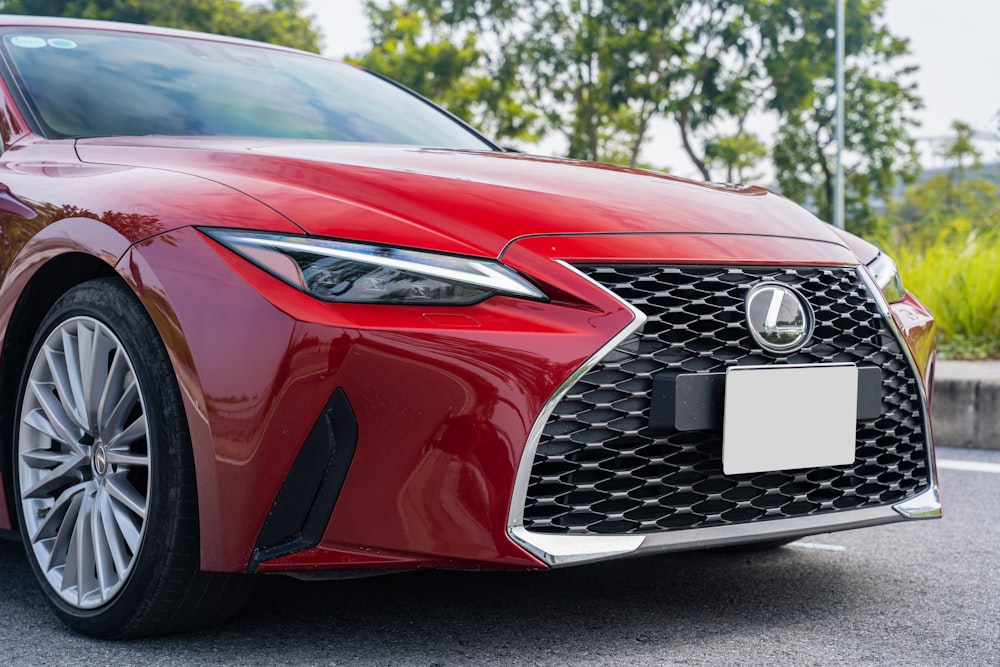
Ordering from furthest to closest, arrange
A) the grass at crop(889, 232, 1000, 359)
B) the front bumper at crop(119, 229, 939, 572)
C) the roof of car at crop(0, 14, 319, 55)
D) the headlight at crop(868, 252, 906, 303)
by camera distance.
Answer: the grass at crop(889, 232, 1000, 359) < the roof of car at crop(0, 14, 319, 55) < the headlight at crop(868, 252, 906, 303) < the front bumper at crop(119, 229, 939, 572)

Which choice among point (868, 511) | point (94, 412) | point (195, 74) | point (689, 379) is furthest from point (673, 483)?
point (195, 74)

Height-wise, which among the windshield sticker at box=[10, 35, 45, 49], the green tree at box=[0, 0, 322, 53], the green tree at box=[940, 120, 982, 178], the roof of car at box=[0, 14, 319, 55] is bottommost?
the green tree at box=[940, 120, 982, 178]

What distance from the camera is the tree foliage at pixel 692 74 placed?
21094 mm

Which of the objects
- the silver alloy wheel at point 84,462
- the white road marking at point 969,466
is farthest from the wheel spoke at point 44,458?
the white road marking at point 969,466

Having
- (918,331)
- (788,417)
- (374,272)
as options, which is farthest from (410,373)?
(918,331)

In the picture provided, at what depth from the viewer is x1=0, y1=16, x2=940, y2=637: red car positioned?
82.7 inches

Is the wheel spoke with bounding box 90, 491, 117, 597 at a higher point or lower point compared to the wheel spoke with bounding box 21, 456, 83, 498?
lower

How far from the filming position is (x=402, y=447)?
82.5 inches

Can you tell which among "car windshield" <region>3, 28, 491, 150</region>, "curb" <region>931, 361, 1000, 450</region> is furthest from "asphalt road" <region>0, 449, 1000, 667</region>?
"curb" <region>931, 361, 1000, 450</region>

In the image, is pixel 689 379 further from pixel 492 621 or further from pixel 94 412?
pixel 94 412

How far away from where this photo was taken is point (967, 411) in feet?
18.7

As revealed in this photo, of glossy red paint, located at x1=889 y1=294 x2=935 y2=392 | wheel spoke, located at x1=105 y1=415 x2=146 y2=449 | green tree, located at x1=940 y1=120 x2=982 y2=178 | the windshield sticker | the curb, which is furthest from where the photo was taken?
green tree, located at x1=940 y1=120 x2=982 y2=178

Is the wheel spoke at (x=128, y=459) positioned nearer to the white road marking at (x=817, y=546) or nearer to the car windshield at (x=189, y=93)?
the car windshield at (x=189, y=93)

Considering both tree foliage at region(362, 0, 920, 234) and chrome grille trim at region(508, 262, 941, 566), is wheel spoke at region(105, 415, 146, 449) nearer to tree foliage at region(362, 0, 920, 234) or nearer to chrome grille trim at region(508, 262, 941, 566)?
chrome grille trim at region(508, 262, 941, 566)
